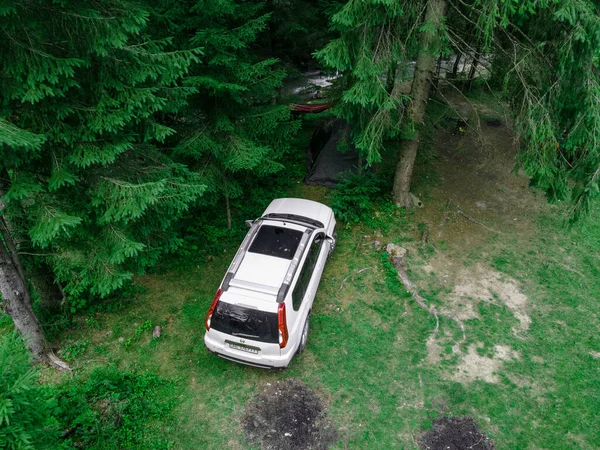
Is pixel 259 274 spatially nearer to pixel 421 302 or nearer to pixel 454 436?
pixel 421 302


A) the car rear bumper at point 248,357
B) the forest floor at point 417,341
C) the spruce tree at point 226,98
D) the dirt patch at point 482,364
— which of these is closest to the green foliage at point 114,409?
the forest floor at point 417,341

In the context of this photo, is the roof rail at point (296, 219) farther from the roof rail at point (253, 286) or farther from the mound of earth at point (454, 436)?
the mound of earth at point (454, 436)

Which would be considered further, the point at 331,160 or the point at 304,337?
the point at 331,160

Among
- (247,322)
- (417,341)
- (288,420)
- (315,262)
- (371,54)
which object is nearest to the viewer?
(288,420)

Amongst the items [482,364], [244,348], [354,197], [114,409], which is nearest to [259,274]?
[244,348]

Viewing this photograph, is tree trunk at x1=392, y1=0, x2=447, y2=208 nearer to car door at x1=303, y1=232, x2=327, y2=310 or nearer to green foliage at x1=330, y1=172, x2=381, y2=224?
green foliage at x1=330, y1=172, x2=381, y2=224

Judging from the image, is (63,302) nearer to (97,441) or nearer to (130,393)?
(130,393)

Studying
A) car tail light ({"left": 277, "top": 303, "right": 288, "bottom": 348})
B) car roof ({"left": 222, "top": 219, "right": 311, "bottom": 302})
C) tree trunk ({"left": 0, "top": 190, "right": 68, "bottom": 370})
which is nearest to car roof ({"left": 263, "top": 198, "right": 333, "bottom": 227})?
car roof ({"left": 222, "top": 219, "right": 311, "bottom": 302})
